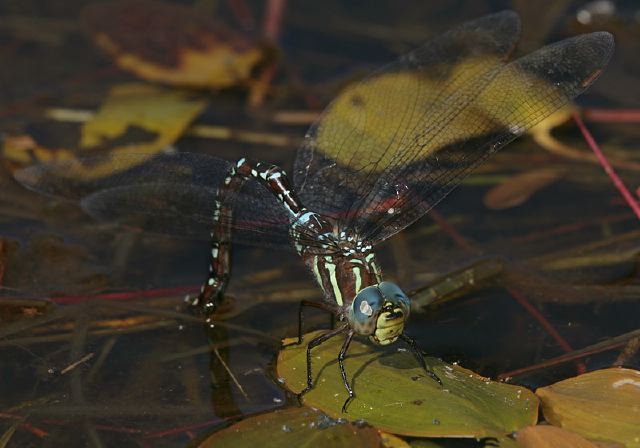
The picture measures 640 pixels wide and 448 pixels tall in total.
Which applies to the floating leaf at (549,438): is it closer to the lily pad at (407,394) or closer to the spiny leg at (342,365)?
the lily pad at (407,394)

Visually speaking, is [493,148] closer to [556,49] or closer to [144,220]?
[556,49]

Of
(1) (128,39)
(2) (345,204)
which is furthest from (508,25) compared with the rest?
(1) (128,39)

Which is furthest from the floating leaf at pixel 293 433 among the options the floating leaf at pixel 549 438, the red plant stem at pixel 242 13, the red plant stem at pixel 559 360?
the red plant stem at pixel 242 13

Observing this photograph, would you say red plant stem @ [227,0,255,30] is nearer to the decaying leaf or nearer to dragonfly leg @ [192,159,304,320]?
the decaying leaf

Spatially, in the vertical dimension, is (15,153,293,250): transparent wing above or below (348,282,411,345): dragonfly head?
above

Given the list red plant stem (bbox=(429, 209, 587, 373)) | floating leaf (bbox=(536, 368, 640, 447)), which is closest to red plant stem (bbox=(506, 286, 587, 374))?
red plant stem (bbox=(429, 209, 587, 373))
